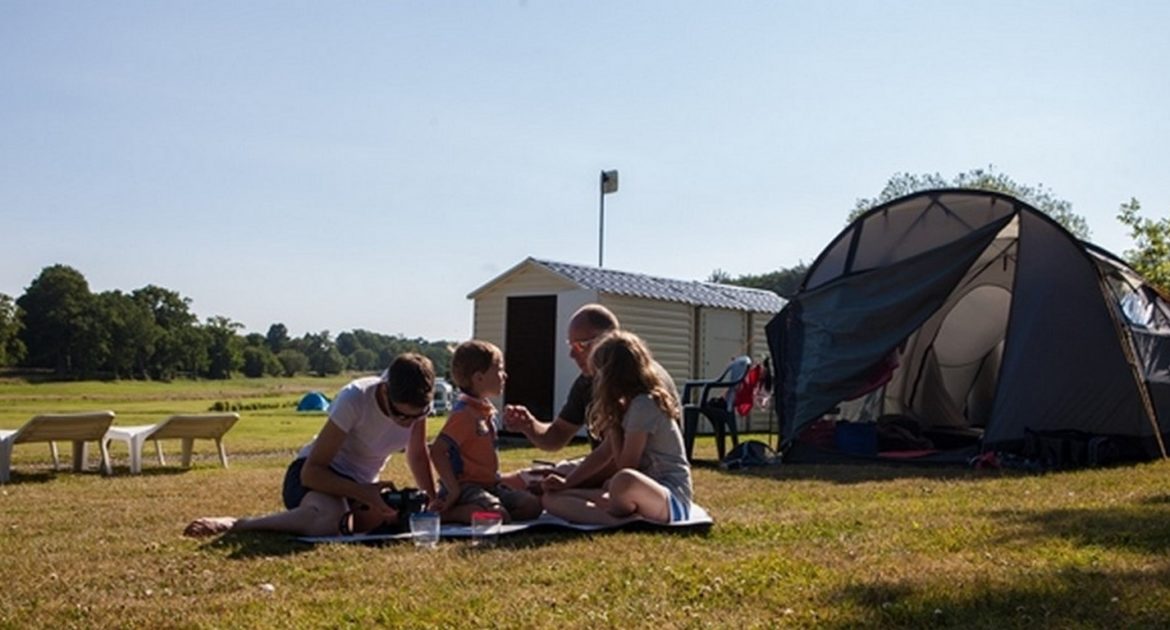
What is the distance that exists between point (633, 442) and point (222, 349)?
8568cm

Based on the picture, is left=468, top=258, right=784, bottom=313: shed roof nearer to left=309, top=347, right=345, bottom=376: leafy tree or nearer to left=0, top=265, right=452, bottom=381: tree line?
left=0, top=265, right=452, bottom=381: tree line

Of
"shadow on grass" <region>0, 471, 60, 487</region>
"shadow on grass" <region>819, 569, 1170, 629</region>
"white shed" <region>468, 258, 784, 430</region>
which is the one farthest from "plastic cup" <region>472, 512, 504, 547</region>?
"white shed" <region>468, 258, 784, 430</region>

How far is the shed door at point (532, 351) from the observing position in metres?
16.8

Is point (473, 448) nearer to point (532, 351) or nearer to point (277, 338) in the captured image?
point (532, 351)

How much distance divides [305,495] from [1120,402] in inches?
312

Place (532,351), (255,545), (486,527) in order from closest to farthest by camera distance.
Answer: (255,545) < (486,527) < (532,351)

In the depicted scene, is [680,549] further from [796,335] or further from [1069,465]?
[796,335]

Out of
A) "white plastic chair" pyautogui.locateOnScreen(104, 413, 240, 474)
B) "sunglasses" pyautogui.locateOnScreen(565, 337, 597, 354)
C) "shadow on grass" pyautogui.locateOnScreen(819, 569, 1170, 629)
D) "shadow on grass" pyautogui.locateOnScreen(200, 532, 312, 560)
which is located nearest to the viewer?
"shadow on grass" pyautogui.locateOnScreen(819, 569, 1170, 629)

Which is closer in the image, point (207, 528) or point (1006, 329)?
point (207, 528)

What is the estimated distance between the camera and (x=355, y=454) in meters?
5.63

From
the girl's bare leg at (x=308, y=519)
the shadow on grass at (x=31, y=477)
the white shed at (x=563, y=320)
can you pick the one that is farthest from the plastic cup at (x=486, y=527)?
the white shed at (x=563, y=320)

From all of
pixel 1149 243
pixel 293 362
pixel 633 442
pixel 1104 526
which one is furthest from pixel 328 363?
pixel 1104 526

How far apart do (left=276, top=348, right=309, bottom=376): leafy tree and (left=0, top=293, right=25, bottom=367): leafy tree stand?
73.3 feet

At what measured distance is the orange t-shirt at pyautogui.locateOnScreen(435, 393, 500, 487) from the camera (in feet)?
19.1
